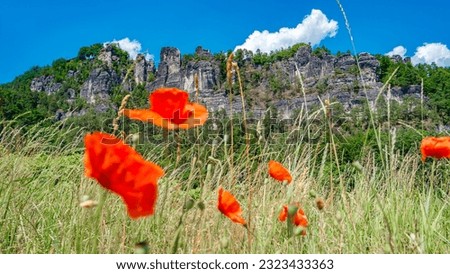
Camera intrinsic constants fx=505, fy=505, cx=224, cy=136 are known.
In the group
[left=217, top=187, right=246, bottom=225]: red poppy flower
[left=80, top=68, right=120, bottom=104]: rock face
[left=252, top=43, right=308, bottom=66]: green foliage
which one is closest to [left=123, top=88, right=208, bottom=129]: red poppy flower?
[left=217, top=187, right=246, bottom=225]: red poppy flower

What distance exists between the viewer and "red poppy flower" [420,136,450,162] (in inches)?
59.1

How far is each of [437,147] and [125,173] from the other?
119 centimetres

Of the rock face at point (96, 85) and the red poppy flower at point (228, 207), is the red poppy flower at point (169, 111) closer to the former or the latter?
the red poppy flower at point (228, 207)

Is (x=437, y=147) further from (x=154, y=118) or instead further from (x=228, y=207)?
(x=154, y=118)

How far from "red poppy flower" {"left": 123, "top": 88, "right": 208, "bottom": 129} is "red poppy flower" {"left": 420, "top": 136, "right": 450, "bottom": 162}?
90 centimetres

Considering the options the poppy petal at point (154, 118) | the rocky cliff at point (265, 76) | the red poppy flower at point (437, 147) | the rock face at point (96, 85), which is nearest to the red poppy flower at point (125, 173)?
the poppy petal at point (154, 118)

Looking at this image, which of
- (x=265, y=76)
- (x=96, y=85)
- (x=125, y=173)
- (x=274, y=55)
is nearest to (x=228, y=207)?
(x=125, y=173)

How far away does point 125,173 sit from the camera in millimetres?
588

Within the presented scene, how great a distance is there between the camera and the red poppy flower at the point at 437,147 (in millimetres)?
1501

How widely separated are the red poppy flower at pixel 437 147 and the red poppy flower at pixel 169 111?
2.96ft

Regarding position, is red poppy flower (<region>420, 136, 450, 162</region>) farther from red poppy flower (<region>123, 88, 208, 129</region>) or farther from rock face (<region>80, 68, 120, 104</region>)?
rock face (<region>80, 68, 120, 104</region>)

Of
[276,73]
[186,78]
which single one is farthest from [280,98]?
[186,78]
